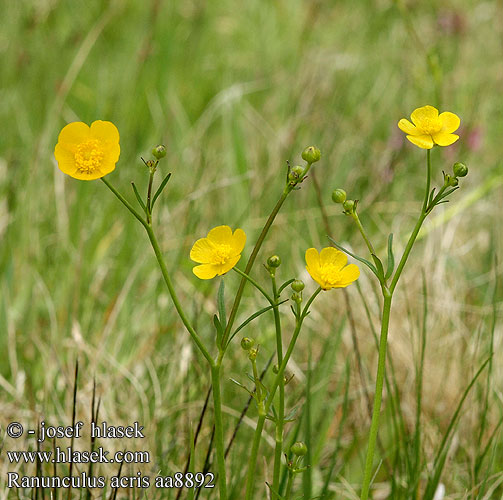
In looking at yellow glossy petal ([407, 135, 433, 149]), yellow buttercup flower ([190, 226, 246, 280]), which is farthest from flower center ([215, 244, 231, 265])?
yellow glossy petal ([407, 135, 433, 149])

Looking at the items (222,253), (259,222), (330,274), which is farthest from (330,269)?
(259,222)

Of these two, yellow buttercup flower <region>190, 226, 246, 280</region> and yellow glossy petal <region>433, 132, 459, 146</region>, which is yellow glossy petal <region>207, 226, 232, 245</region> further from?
yellow glossy petal <region>433, 132, 459, 146</region>

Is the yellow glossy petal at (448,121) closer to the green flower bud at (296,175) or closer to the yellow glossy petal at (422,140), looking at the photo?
the yellow glossy petal at (422,140)

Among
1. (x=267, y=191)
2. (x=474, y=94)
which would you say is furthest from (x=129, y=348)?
(x=474, y=94)

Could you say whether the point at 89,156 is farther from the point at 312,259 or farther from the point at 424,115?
the point at 424,115

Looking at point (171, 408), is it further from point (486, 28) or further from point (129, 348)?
point (486, 28)

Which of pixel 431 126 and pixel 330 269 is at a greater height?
pixel 431 126
